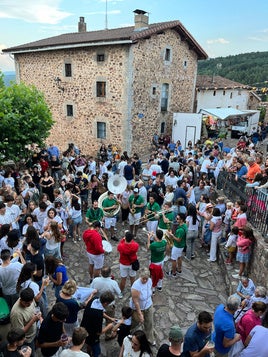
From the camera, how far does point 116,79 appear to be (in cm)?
1714

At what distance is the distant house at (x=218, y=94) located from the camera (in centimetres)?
2536

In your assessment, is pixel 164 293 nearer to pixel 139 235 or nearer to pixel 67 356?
pixel 139 235

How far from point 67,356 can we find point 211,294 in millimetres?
4172

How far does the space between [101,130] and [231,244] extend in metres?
13.6

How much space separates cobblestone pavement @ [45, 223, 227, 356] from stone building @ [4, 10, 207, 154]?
10841mm

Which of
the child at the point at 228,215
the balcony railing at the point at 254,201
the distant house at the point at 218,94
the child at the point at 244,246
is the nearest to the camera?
the child at the point at 244,246

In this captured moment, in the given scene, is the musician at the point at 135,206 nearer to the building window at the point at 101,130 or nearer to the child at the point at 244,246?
the child at the point at 244,246

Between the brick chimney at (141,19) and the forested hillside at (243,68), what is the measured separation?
3405 centimetres

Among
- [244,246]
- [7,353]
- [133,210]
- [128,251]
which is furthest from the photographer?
[133,210]

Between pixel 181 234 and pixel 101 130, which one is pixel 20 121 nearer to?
pixel 101 130

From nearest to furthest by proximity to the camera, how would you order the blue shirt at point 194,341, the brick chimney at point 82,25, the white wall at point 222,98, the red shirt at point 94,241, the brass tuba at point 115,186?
the blue shirt at point 194,341, the red shirt at point 94,241, the brass tuba at point 115,186, the brick chimney at point 82,25, the white wall at point 222,98

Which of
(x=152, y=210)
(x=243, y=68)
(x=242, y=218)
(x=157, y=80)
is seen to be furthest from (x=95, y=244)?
(x=243, y=68)

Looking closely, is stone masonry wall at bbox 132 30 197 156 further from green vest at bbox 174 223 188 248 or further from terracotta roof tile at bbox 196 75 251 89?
green vest at bbox 174 223 188 248

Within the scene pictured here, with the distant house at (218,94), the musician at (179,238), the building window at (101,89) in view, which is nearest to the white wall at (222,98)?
the distant house at (218,94)
